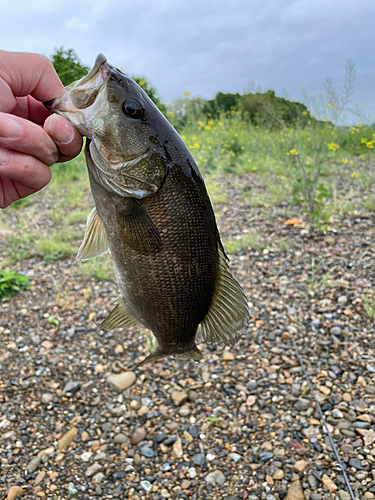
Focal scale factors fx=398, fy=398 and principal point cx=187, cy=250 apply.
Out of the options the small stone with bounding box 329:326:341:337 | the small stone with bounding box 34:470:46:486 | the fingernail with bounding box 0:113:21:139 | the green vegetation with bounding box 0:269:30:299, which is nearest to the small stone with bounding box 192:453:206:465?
the small stone with bounding box 34:470:46:486

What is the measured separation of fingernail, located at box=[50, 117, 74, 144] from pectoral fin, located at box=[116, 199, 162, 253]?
1.12 feet

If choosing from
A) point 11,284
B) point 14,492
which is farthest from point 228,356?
point 11,284

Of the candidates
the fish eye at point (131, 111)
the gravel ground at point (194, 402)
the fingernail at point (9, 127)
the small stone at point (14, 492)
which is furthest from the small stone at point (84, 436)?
the fish eye at point (131, 111)

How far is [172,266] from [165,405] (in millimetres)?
1916

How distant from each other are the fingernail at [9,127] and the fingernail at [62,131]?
12 cm

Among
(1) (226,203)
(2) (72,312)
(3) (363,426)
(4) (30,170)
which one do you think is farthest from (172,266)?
(1) (226,203)

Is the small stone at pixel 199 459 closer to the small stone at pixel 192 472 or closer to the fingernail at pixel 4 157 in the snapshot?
the small stone at pixel 192 472

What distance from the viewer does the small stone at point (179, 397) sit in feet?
9.87

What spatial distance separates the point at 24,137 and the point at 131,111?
0.40 meters

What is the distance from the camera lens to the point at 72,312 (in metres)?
4.02

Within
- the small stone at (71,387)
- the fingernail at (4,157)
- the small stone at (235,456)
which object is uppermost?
the fingernail at (4,157)

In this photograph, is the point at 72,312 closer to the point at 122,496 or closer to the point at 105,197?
the point at 122,496

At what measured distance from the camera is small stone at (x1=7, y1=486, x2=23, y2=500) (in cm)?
244

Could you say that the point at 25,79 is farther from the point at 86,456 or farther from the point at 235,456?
the point at 235,456
